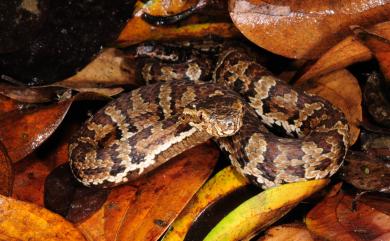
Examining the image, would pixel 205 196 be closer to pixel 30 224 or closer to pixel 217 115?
pixel 217 115

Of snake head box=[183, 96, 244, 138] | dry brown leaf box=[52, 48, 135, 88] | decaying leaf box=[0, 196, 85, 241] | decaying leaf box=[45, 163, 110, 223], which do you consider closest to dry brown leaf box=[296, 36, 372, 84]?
snake head box=[183, 96, 244, 138]

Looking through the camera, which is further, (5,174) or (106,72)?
(106,72)

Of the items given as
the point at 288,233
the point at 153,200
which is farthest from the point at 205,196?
the point at 288,233

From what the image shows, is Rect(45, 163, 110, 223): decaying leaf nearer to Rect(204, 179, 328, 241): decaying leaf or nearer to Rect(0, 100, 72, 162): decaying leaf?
Rect(0, 100, 72, 162): decaying leaf

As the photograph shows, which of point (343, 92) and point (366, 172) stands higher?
point (343, 92)

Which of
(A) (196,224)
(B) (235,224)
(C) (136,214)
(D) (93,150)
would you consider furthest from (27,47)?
(B) (235,224)

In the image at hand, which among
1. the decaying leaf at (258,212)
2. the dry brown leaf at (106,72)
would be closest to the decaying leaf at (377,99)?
the decaying leaf at (258,212)

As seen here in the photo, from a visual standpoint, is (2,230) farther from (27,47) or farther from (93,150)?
(27,47)
